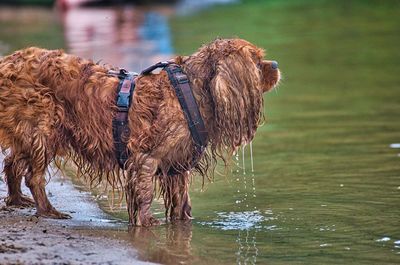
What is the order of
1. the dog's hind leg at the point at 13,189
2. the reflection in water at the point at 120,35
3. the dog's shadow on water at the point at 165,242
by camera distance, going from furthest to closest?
1. the reflection in water at the point at 120,35
2. the dog's hind leg at the point at 13,189
3. the dog's shadow on water at the point at 165,242

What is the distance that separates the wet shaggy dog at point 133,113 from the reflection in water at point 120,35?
9241 millimetres

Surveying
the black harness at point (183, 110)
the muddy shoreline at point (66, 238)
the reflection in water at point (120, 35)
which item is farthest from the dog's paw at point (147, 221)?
the reflection in water at point (120, 35)

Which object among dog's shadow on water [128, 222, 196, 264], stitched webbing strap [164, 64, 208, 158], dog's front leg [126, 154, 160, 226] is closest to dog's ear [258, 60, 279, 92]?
stitched webbing strap [164, 64, 208, 158]

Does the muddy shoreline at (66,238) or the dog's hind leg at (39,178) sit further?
the dog's hind leg at (39,178)

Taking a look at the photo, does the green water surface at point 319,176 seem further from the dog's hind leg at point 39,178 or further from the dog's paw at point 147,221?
the dog's hind leg at point 39,178

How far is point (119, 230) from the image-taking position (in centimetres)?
774

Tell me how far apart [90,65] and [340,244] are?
2.29m

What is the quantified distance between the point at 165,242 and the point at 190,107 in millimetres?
1020

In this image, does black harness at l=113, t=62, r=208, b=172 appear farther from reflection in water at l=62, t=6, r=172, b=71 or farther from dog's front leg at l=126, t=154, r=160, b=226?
reflection in water at l=62, t=6, r=172, b=71

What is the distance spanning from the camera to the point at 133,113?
782 cm

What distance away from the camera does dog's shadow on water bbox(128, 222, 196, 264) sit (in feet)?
22.8

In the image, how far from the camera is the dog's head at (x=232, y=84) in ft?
25.4

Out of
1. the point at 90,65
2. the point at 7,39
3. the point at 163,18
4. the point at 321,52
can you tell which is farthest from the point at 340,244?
the point at 163,18

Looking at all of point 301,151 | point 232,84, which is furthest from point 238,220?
point 301,151
